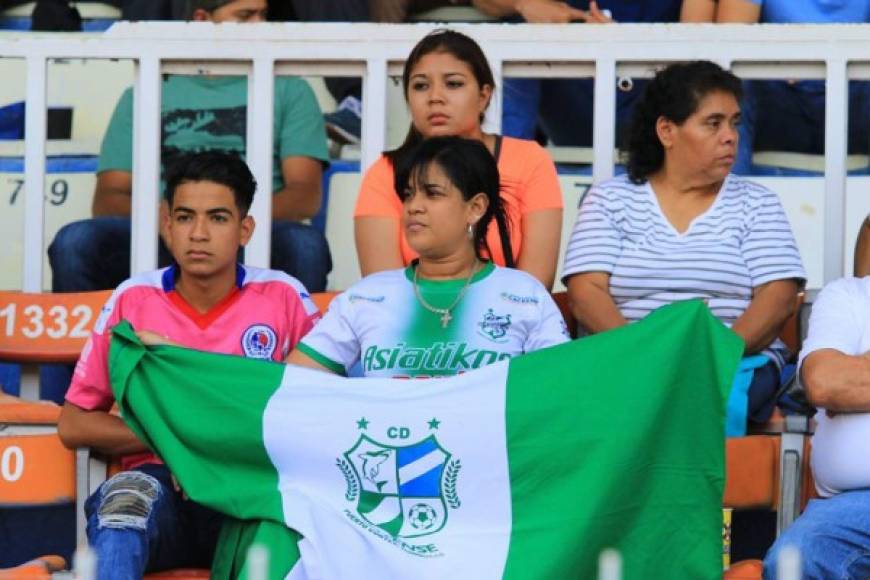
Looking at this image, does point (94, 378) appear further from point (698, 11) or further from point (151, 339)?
point (698, 11)

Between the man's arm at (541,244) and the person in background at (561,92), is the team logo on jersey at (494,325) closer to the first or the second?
the man's arm at (541,244)

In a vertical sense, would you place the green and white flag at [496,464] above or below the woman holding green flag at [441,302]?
below

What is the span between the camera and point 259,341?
5734 millimetres

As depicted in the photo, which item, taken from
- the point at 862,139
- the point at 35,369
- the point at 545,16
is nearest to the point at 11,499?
the point at 35,369

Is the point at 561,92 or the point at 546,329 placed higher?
the point at 561,92

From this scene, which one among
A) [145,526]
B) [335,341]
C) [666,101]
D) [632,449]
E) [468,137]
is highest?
[666,101]

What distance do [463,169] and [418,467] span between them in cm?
92

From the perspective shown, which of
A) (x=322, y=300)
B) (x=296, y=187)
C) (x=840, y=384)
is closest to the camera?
(x=840, y=384)

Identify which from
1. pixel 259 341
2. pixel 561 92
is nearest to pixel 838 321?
pixel 259 341

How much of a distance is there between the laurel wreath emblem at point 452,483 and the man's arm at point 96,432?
83cm

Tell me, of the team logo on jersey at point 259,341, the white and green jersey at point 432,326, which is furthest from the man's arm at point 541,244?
the team logo on jersey at point 259,341

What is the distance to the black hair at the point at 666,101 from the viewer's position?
6.14 metres

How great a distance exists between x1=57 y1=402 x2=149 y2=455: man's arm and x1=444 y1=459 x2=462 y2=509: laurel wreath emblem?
0.83 meters

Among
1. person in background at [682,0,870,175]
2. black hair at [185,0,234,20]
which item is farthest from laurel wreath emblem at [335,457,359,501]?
black hair at [185,0,234,20]
